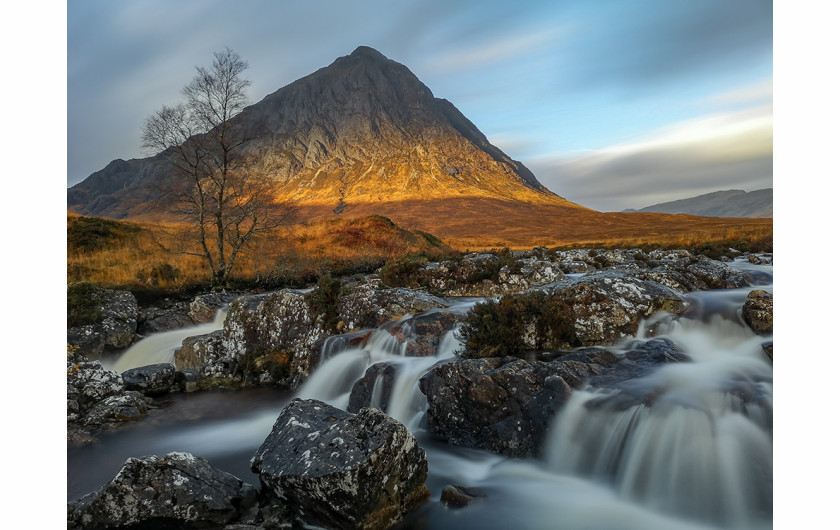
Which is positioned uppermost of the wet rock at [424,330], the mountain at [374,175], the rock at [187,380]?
the mountain at [374,175]

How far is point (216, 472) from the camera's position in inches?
201

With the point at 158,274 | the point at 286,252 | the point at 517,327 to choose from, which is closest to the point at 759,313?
the point at 517,327

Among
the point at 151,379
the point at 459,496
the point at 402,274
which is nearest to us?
the point at 459,496

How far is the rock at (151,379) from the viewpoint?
9.99 m

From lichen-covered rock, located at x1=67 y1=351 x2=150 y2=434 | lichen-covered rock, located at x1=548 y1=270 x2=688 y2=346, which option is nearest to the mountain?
lichen-covered rock, located at x1=67 y1=351 x2=150 y2=434

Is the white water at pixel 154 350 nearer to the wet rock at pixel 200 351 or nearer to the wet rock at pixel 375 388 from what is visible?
the wet rock at pixel 200 351

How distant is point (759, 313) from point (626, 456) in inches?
176

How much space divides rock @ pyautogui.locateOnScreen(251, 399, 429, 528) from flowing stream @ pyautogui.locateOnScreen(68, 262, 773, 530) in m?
→ 0.39

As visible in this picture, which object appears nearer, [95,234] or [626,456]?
[626,456]

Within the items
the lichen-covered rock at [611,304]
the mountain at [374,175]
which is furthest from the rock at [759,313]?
the mountain at [374,175]

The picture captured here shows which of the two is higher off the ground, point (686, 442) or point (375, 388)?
point (686, 442)

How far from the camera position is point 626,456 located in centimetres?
537

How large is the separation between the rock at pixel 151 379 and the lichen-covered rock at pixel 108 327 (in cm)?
384

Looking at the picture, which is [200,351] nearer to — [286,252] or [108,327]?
[108,327]
